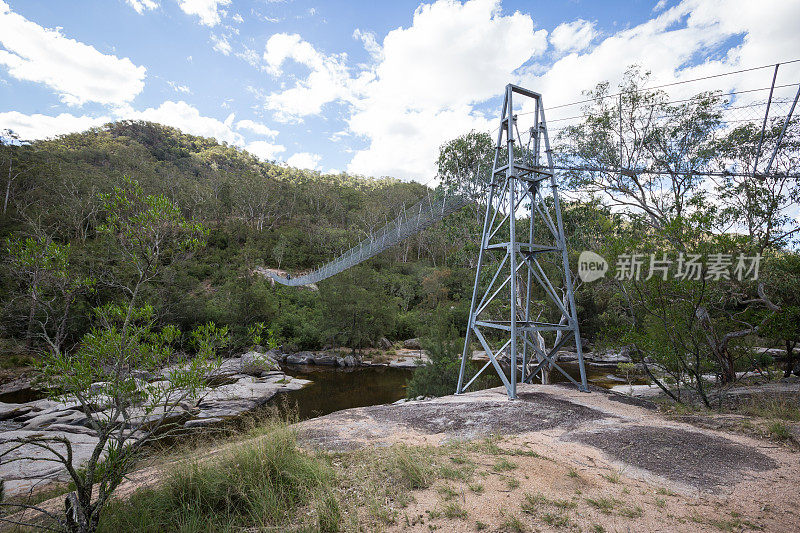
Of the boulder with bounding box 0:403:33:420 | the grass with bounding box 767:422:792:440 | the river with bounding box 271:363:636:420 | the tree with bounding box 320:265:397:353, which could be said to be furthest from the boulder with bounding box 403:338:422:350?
the grass with bounding box 767:422:792:440

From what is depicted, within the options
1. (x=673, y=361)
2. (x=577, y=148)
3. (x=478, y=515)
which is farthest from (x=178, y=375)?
(x=577, y=148)

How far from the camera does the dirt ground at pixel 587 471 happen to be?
2039mm

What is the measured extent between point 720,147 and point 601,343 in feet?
16.5

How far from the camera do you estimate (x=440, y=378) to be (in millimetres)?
7984

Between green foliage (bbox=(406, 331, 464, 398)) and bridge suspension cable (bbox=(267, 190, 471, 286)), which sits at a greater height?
bridge suspension cable (bbox=(267, 190, 471, 286))

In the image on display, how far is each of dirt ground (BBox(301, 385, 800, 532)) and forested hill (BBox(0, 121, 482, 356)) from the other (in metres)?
5.80

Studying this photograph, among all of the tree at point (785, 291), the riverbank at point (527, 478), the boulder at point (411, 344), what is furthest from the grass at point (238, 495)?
the boulder at point (411, 344)

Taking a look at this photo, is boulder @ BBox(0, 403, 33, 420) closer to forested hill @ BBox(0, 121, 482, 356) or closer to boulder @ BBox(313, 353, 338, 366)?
forested hill @ BBox(0, 121, 482, 356)

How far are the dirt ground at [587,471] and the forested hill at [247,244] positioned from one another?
228 inches

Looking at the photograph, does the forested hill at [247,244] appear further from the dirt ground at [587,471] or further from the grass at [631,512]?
the grass at [631,512]

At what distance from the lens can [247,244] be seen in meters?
26.3

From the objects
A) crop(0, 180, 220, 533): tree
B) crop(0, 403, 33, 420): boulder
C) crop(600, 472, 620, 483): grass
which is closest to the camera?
crop(0, 180, 220, 533): tree

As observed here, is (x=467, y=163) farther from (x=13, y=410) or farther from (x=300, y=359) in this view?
(x=13, y=410)

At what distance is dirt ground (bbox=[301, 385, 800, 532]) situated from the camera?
6.69 ft
